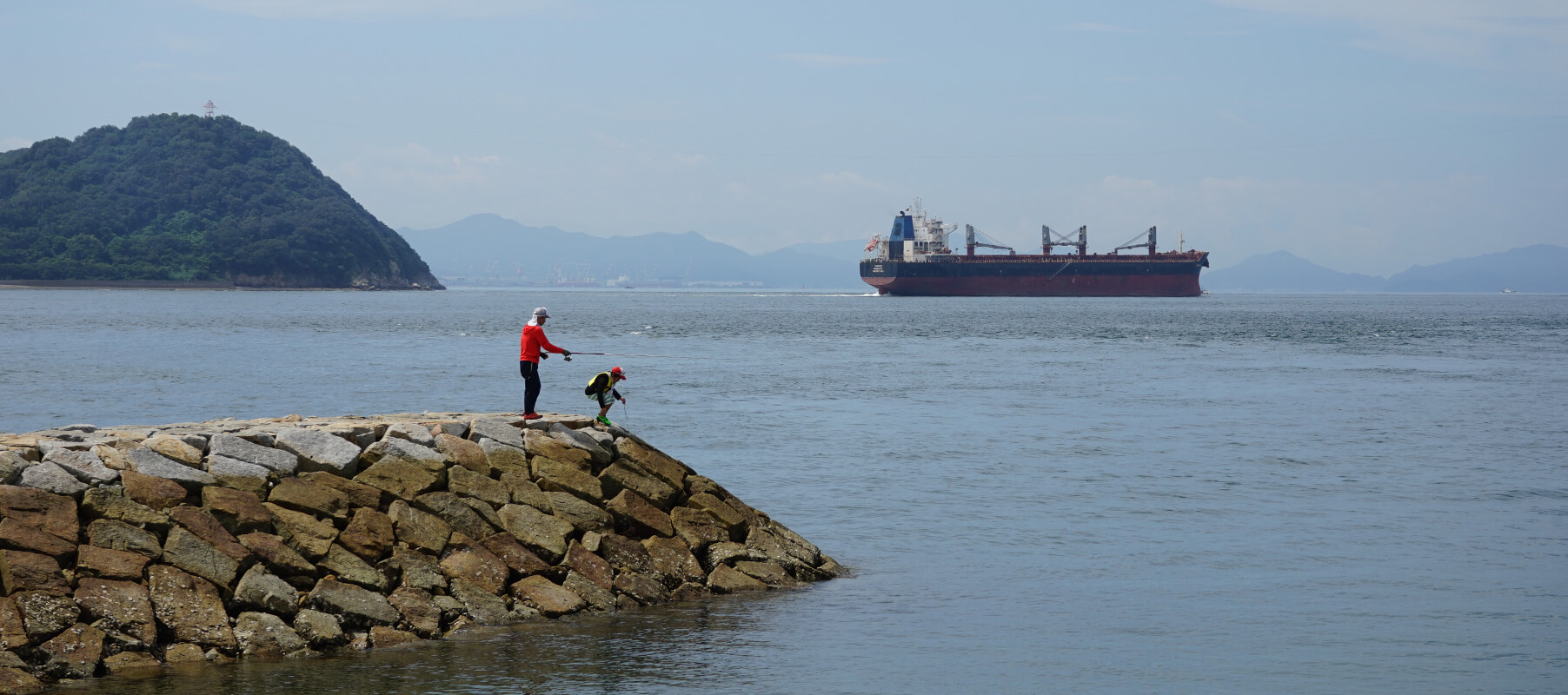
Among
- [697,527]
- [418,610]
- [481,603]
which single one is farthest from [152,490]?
[697,527]

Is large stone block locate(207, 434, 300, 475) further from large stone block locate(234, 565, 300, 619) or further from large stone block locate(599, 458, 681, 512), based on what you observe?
large stone block locate(599, 458, 681, 512)

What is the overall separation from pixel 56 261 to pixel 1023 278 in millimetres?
130944

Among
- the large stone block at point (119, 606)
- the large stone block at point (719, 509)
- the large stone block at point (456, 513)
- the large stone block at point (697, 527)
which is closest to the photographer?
the large stone block at point (119, 606)

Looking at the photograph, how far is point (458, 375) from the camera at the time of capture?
1699 inches

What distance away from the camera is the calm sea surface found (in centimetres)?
1091

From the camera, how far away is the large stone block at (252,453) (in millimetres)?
12133

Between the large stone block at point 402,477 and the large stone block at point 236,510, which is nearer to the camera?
the large stone block at point 236,510

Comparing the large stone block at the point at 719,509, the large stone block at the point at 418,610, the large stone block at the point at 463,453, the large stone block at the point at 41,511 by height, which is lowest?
the large stone block at the point at 418,610

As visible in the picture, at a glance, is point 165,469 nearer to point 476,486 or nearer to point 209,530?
point 209,530

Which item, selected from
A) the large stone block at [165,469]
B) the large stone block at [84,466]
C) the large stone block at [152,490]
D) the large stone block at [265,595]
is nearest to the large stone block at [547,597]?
the large stone block at [265,595]

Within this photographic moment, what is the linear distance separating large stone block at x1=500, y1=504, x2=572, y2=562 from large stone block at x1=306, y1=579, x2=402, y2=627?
5.20ft

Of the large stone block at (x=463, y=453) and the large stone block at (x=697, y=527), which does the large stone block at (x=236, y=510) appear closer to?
the large stone block at (x=463, y=453)

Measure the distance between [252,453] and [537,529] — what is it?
2.76 m

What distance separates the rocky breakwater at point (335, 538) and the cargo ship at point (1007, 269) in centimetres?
13106
